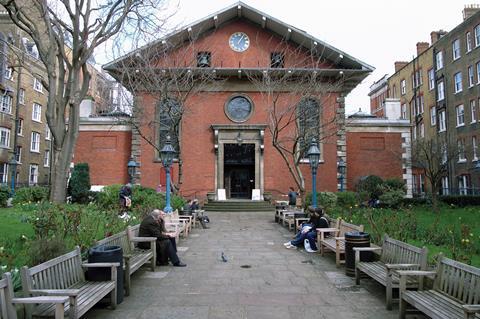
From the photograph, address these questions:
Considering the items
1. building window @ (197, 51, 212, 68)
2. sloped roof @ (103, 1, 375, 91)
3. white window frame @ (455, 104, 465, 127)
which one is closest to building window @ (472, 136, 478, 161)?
white window frame @ (455, 104, 465, 127)

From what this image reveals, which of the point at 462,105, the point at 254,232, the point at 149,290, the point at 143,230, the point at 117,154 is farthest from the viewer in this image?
the point at 462,105

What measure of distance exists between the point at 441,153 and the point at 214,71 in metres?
14.3

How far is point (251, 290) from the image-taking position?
6.71m

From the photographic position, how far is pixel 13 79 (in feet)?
123

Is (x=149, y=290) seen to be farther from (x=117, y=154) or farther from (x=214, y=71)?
(x=117, y=154)

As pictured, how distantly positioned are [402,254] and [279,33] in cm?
2155

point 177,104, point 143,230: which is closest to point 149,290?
point 143,230

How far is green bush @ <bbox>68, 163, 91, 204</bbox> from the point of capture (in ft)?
73.5

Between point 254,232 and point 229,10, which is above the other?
point 229,10

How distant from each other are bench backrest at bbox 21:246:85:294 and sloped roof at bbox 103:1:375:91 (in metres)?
19.1

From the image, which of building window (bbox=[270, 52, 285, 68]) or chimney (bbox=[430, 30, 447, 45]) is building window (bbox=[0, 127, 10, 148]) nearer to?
building window (bbox=[270, 52, 285, 68])

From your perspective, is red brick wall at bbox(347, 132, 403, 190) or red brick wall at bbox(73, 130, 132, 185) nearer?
red brick wall at bbox(73, 130, 132, 185)

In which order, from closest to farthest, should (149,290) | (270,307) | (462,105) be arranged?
(270,307)
(149,290)
(462,105)

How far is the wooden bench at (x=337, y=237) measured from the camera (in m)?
8.94
